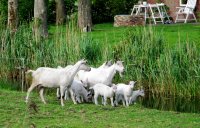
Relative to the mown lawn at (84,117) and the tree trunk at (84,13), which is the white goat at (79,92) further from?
the tree trunk at (84,13)

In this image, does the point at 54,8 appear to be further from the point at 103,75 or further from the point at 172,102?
the point at 103,75

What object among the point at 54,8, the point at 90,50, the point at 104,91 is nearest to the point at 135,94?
the point at 104,91

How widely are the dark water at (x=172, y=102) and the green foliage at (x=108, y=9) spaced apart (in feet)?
66.7

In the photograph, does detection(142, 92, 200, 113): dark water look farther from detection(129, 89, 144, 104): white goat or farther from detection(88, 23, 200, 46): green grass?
detection(88, 23, 200, 46): green grass

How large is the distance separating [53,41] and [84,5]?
11.9 metres

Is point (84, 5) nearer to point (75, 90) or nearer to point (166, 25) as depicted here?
point (166, 25)

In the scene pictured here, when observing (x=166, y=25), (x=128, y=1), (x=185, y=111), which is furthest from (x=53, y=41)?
(x=128, y=1)

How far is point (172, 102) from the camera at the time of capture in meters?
16.1

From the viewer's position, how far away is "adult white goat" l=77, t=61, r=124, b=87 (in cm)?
1545

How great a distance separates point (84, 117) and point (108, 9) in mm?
25098

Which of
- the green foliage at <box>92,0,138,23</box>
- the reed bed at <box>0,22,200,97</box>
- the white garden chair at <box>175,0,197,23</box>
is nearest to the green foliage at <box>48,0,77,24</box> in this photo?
the green foliage at <box>92,0,138,23</box>

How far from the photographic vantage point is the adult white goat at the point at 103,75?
50.7 feet

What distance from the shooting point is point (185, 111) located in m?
15.3

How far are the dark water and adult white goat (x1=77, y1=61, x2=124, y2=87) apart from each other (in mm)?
1156
